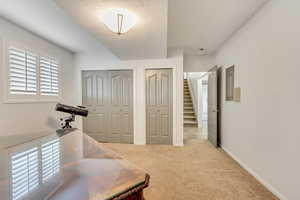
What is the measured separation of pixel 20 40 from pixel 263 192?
4.29 metres

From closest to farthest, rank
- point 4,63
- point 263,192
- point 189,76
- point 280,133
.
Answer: point 280,133 < point 263,192 < point 4,63 < point 189,76

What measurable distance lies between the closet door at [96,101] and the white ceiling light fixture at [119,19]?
8.05 ft

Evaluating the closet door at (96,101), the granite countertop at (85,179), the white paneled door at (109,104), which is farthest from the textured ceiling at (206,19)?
the granite countertop at (85,179)

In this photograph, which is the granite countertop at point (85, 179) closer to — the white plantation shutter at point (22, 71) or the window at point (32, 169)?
the window at point (32, 169)

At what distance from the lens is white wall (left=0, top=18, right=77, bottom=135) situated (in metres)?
2.55

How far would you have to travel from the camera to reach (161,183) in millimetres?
2273

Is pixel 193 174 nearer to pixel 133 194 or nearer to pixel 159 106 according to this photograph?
pixel 159 106

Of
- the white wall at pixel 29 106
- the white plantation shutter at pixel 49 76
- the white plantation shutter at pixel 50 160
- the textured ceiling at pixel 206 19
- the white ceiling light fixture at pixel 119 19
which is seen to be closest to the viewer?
the white plantation shutter at pixel 50 160

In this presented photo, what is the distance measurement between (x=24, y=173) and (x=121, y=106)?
3.44 metres

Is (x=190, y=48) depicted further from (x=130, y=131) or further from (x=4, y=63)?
(x=4, y=63)

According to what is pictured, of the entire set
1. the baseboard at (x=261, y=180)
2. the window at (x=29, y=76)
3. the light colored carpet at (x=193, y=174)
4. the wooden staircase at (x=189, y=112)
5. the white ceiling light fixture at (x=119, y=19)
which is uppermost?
the white ceiling light fixture at (x=119, y=19)

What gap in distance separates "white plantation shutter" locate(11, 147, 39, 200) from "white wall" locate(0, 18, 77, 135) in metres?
2.01

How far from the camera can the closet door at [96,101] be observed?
4320 millimetres

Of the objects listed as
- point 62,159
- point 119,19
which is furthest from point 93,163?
point 119,19
